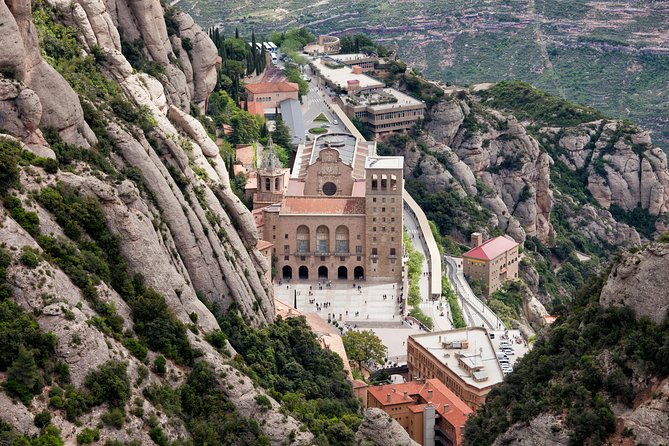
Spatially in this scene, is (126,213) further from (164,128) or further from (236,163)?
(236,163)

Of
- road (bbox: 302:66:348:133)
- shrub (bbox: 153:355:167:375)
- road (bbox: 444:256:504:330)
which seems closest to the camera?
shrub (bbox: 153:355:167:375)

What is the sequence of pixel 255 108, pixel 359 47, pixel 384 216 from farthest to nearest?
pixel 359 47, pixel 255 108, pixel 384 216

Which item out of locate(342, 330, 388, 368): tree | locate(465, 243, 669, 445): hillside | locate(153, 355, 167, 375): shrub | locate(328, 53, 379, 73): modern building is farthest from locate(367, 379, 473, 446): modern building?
locate(328, 53, 379, 73): modern building

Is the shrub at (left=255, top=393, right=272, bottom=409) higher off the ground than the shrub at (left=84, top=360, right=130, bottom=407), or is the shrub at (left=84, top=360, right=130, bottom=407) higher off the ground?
the shrub at (left=84, top=360, right=130, bottom=407)

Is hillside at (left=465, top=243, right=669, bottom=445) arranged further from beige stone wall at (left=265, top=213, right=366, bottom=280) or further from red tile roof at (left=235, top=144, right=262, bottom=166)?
red tile roof at (left=235, top=144, right=262, bottom=166)

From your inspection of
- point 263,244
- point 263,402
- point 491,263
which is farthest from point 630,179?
point 263,402

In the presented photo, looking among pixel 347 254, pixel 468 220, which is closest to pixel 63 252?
pixel 347 254

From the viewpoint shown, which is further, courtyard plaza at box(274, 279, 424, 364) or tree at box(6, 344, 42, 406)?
courtyard plaza at box(274, 279, 424, 364)

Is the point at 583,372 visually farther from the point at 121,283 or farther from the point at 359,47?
the point at 359,47
